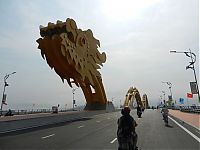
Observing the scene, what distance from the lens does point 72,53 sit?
1698 inches

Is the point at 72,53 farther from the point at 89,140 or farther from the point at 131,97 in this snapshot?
the point at 131,97

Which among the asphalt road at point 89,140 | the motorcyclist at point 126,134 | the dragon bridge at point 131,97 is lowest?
the asphalt road at point 89,140

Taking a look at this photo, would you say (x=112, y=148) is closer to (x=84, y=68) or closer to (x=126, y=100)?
(x=84, y=68)

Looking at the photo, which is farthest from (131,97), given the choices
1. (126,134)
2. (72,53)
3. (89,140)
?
(126,134)

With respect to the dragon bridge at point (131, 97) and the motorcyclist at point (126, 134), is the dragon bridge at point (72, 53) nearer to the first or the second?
the motorcyclist at point (126, 134)

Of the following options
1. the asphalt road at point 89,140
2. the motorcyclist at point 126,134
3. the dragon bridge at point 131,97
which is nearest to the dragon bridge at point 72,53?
the asphalt road at point 89,140

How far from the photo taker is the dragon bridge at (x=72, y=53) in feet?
140

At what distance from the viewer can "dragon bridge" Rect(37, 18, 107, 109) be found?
42625 millimetres

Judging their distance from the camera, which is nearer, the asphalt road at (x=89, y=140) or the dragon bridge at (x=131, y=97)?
the asphalt road at (x=89, y=140)

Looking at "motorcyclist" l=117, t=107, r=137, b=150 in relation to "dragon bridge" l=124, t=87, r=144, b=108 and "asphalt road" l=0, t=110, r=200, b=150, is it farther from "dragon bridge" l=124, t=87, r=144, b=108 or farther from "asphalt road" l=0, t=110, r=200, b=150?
"dragon bridge" l=124, t=87, r=144, b=108

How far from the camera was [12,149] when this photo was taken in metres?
11.8

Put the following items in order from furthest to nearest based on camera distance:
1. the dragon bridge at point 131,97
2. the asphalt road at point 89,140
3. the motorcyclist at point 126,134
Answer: the dragon bridge at point 131,97, the asphalt road at point 89,140, the motorcyclist at point 126,134

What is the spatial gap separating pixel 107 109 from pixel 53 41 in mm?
24326

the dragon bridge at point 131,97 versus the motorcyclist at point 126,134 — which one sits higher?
the dragon bridge at point 131,97
